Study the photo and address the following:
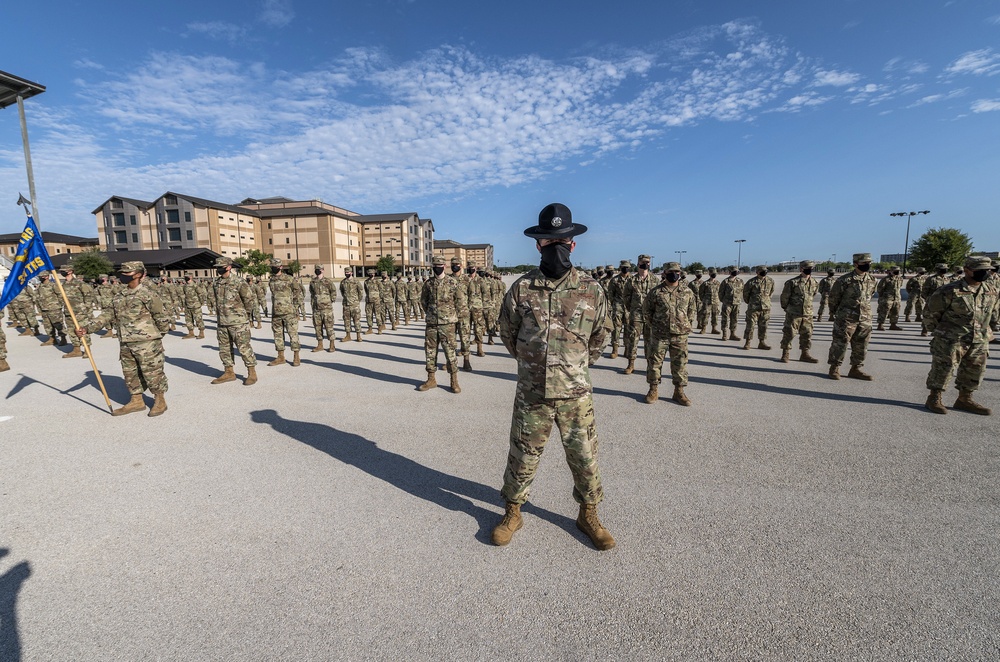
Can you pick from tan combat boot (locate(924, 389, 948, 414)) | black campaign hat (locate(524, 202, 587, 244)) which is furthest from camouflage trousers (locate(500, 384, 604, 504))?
tan combat boot (locate(924, 389, 948, 414))

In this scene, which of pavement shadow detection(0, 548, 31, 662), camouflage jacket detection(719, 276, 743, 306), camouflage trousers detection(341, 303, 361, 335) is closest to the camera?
pavement shadow detection(0, 548, 31, 662)

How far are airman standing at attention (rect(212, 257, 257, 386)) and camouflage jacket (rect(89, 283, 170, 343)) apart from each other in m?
1.56

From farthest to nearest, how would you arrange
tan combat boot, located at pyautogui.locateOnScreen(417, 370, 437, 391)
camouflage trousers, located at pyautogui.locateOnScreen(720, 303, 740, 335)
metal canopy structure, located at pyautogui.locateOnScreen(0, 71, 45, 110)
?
metal canopy structure, located at pyautogui.locateOnScreen(0, 71, 45, 110), camouflage trousers, located at pyautogui.locateOnScreen(720, 303, 740, 335), tan combat boot, located at pyautogui.locateOnScreen(417, 370, 437, 391)

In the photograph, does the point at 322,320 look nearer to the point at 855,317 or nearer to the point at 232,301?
the point at 232,301

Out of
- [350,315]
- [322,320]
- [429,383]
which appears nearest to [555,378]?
[429,383]

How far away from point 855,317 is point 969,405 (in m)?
2.05

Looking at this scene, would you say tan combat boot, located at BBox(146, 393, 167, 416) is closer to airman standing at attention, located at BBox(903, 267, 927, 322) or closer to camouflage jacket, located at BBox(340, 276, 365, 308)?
camouflage jacket, located at BBox(340, 276, 365, 308)

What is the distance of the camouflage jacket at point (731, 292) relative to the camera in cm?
1130

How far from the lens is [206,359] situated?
962 centimetres

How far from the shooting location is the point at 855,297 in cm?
711

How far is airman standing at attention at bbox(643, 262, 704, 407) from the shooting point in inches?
240


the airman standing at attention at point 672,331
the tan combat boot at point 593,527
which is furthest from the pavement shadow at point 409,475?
the airman standing at attention at point 672,331

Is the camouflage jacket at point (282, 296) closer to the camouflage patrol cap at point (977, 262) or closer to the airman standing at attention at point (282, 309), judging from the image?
the airman standing at attention at point (282, 309)

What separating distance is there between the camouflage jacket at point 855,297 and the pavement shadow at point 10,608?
1017cm
